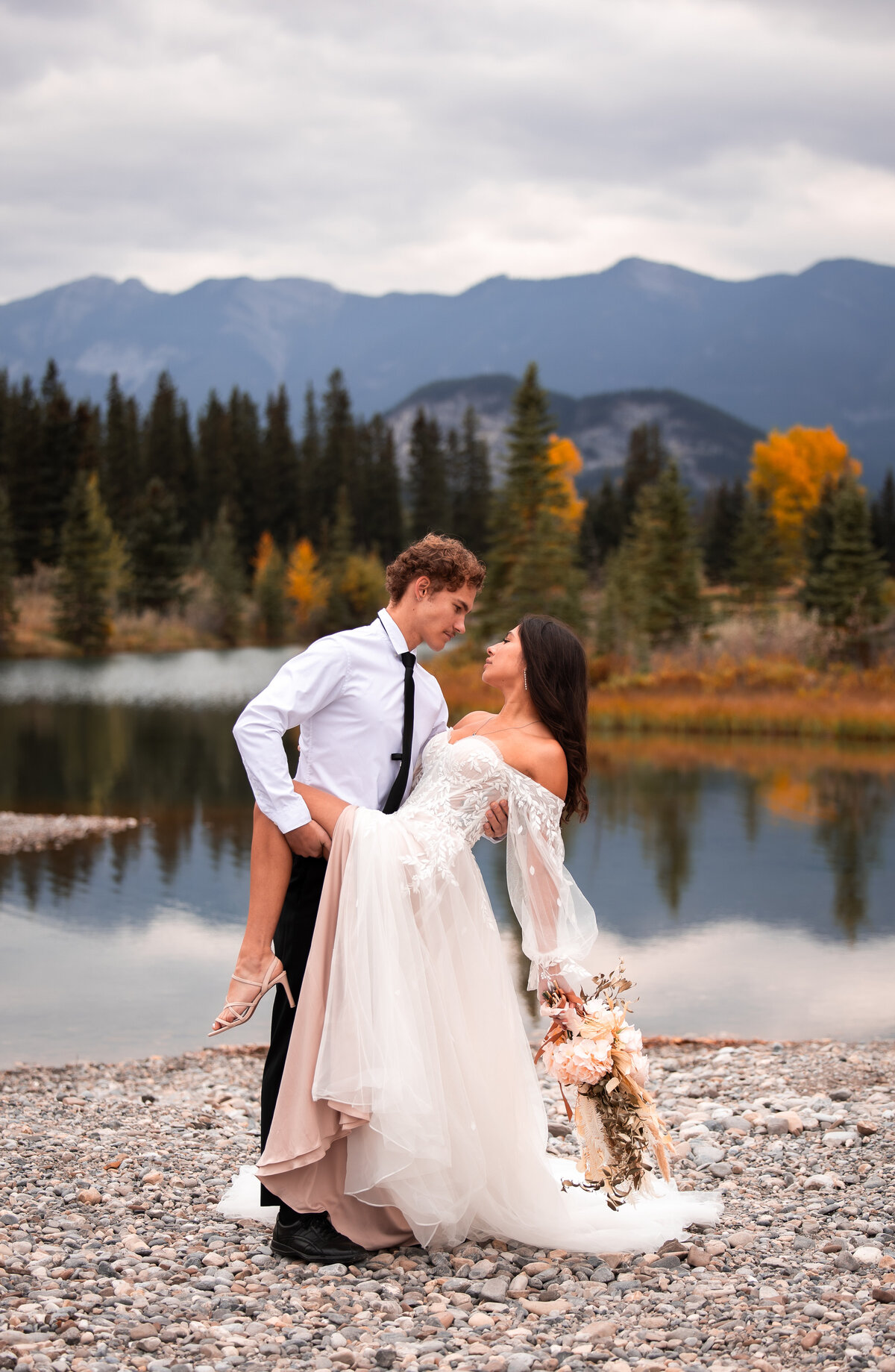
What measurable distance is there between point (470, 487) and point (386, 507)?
A: 824 centimetres

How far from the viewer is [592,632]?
4188cm

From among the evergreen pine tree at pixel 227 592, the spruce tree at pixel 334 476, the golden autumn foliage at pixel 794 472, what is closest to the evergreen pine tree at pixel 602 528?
the golden autumn foliage at pixel 794 472

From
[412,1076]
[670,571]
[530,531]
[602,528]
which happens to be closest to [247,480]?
[602,528]

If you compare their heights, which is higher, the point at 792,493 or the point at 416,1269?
the point at 792,493

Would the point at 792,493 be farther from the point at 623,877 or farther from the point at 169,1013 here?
the point at 169,1013

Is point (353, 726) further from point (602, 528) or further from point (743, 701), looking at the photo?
point (602, 528)

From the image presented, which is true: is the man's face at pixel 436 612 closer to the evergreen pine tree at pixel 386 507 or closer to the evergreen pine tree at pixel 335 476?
the evergreen pine tree at pixel 335 476

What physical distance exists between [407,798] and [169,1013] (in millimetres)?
5452

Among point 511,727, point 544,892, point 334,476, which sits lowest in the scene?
point 544,892

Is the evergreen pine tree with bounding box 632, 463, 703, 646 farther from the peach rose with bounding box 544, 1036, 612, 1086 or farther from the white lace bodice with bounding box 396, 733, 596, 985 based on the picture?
the peach rose with bounding box 544, 1036, 612, 1086

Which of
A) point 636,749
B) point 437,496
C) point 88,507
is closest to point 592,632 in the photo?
point 636,749

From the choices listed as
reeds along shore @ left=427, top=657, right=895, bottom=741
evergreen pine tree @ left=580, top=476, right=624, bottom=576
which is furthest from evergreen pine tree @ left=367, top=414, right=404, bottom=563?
reeds along shore @ left=427, top=657, right=895, bottom=741

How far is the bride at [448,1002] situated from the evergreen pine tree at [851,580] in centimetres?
3419

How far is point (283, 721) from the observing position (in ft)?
12.9
